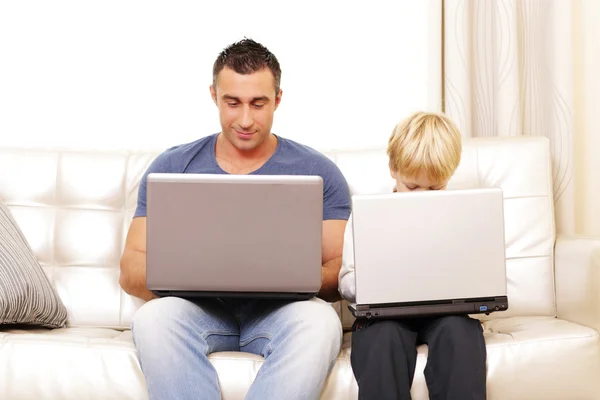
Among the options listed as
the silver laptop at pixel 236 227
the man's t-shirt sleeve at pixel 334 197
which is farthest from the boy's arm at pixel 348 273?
the man's t-shirt sleeve at pixel 334 197

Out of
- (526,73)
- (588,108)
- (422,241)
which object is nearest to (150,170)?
(422,241)

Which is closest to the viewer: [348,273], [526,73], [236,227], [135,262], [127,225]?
[236,227]

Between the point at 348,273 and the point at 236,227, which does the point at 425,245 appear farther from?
the point at 236,227

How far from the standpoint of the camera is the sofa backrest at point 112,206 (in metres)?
2.10

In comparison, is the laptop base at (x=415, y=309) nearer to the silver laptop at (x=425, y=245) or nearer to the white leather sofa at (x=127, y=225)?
the silver laptop at (x=425, y=245)

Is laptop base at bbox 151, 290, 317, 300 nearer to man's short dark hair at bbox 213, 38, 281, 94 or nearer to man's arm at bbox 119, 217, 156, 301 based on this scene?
man's arm at bbox 119, 217, 156, 301

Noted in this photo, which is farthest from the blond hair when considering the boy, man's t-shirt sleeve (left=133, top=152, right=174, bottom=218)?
man's t-shirt sleeve (left=133, top=152, right=174, bottom=218)

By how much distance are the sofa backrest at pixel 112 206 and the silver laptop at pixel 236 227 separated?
0.64 m

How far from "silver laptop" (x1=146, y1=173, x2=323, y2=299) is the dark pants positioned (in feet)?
0.66

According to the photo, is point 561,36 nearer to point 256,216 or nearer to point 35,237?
point 256,216

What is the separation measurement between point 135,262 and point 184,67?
2.99 ft

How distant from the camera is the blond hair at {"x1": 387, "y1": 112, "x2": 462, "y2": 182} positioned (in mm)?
1660

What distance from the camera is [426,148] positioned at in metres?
1.67

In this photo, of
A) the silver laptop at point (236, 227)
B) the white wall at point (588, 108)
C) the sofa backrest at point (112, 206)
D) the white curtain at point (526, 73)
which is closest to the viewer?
the silver laptop at point (236, 227)
